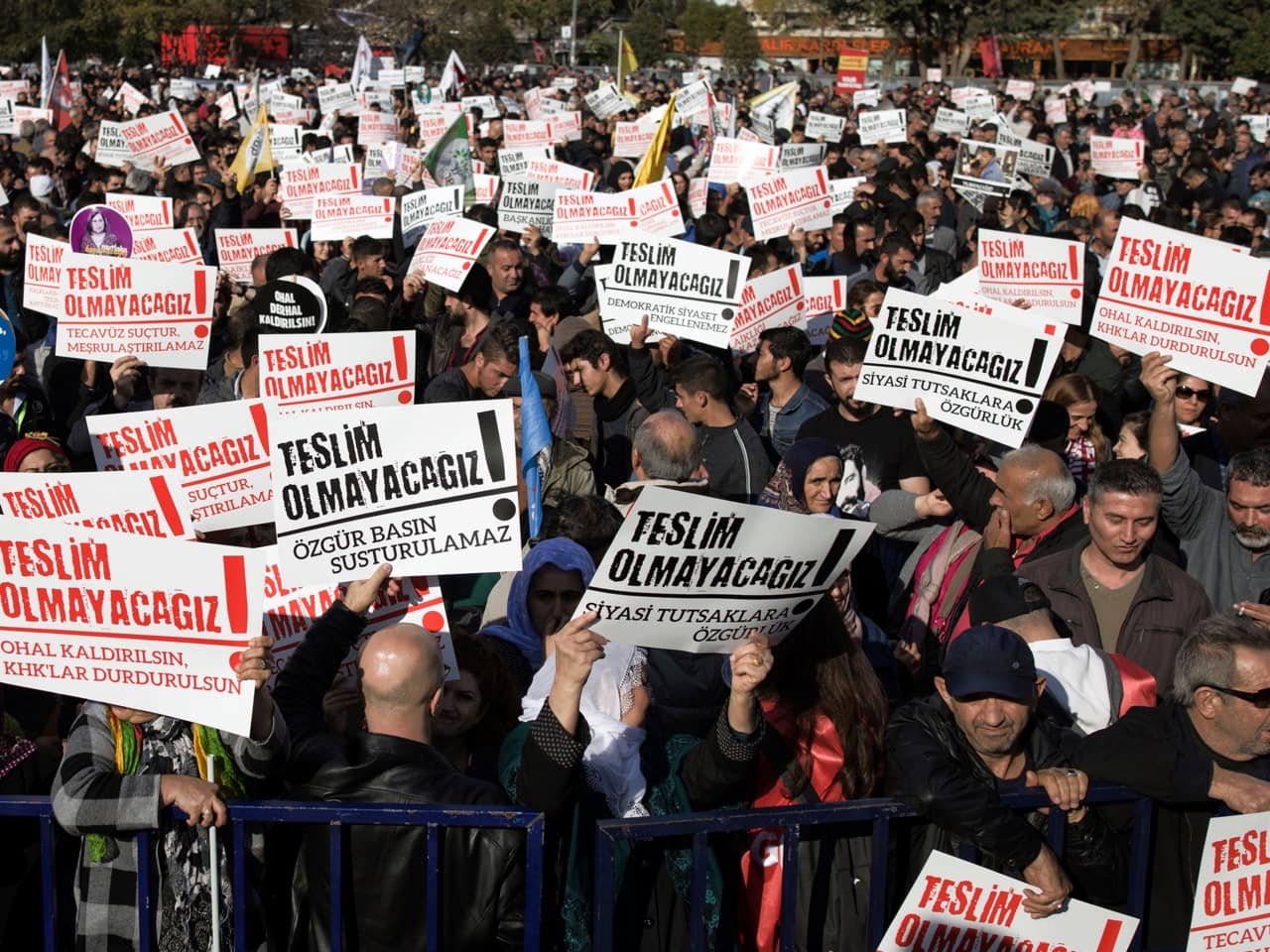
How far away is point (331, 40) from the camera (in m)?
64.9

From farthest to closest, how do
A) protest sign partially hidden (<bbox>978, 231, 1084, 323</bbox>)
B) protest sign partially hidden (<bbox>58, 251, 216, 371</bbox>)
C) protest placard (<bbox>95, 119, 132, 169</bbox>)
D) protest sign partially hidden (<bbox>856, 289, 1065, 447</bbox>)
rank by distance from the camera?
protest placard (<bbox>95, 119, 132, 169</bbox>)
protest sign partially hidden (<bbox>978, 231, 1084, 323</bbox>)
protest sign partially hidden (<bbox>58, 251, 216, 371</bbox>)
protest sign partially hidden (<bbox>856, 289, 1065, 447</bbox>)

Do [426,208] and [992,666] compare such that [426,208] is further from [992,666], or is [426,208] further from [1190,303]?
[992,666]

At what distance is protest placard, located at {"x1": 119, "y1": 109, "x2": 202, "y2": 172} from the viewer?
16859 mm

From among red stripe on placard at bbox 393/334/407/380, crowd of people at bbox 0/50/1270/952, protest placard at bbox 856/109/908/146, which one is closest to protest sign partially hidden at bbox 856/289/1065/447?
crowd of people at bbox 0/50/1270/952

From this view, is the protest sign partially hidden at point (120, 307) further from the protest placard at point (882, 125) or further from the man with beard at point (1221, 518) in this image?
the protest placard at point (882, 125)

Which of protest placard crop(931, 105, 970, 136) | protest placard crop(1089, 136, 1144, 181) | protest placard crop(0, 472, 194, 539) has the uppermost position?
protest placard crop(0, 472, 194, 539)

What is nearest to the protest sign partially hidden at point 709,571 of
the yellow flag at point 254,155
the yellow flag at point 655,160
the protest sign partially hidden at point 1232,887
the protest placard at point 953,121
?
the protest sign partially hidden at point 1232,887

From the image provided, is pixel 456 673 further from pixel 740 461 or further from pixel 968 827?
pixel 740 461

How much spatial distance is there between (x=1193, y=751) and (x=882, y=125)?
60.9 feet

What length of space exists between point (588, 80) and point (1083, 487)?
3671 centimetres

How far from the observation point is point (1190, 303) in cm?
670

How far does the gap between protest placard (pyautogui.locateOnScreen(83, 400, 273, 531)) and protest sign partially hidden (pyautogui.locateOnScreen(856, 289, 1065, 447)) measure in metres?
2.64

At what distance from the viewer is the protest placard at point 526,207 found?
42.7 feet

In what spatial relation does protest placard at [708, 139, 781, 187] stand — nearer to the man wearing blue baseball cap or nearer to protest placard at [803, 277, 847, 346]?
protest placard at [803, 277, 847, 346]
